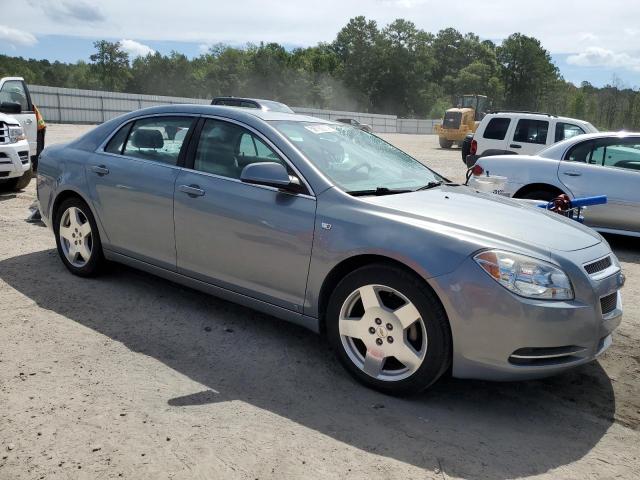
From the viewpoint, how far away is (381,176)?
4.15 m

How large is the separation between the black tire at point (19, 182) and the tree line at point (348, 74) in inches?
2733

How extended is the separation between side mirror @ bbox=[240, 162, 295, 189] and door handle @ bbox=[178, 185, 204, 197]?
58cm

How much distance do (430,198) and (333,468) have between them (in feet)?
6.01

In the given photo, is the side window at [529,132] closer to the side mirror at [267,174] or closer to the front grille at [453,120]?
the side mirror at [267,174]

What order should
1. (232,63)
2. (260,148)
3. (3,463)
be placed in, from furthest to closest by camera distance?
(232,63), (260,148), (3,463)

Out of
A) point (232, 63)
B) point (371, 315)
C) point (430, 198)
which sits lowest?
point (371, 315)

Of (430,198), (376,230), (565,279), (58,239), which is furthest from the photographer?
(58,239)

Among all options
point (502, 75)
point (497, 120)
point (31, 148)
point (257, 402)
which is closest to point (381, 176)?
point (257, 402)

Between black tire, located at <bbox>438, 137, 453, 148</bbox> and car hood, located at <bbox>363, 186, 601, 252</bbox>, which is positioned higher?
car hood, located at <bbox>363, 186, 601, 252</bbox>

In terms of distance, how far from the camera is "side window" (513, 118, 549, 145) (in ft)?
45.7

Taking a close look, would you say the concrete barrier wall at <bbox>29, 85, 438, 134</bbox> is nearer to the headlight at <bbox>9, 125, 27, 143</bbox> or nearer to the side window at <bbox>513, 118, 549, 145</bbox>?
the side window at <bbox>513, 118, 549, 145</bbox>

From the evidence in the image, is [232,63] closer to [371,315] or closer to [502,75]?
[502,75]

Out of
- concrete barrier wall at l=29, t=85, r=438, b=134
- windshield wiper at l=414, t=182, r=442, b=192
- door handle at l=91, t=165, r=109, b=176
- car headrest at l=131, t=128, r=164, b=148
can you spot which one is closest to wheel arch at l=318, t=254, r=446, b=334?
windshield wiper at l=414, t=182, r=442, b=192

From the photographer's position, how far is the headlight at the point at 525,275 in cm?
309
